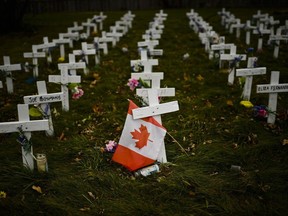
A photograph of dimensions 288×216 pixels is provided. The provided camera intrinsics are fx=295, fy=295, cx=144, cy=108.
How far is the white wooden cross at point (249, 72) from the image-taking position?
4590 millimetres

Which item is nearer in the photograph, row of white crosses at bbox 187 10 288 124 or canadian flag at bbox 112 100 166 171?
canadian flag at bbox 112 100 166 171

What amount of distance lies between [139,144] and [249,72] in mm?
2399

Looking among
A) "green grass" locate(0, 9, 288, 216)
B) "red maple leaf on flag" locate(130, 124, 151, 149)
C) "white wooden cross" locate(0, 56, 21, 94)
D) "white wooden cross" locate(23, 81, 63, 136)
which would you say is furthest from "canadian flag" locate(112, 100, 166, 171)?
"white wooden cross" locate(0, 56, 21, 94)

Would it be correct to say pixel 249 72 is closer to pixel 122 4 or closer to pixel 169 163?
pixel 169 163

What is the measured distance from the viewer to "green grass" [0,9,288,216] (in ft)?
9.07

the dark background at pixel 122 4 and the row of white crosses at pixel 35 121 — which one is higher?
the dark background at pixel 122 4

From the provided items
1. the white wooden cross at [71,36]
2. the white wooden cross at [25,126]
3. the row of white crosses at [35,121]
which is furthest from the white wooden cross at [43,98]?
the white wooden cross at [71,36]

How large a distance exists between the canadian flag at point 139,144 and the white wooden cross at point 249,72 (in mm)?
2038

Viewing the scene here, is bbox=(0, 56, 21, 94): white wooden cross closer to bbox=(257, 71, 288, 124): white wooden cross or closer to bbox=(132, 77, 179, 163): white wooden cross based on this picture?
bbox=(132, 77, 179, 163): white wooden cross

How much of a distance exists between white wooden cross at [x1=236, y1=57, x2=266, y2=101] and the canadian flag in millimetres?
2038

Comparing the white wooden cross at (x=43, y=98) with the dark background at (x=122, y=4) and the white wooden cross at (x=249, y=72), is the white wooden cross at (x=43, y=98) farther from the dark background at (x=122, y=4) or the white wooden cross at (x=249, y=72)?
the dark background at (x=122, y=4)

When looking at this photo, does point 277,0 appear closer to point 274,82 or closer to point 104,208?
point 274,82

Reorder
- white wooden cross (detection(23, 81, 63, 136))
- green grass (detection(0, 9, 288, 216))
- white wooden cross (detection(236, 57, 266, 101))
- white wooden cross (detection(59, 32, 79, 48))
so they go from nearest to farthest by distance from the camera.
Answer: green grass (detection(0, 9, 288, 216)) → white wooden cross (detection(23, 81, 63, 136)) → white wooden cross (detection(236, 57, 266, 101)) → white wooden cross (detection(59, 32, 79, 48))

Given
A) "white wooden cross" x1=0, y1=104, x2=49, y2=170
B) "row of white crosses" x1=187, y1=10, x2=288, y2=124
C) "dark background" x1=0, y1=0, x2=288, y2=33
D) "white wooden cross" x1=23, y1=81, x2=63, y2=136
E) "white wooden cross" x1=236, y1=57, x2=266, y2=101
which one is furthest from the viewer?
"dark background" x1=0, y1=0, x2=288, y2=33
